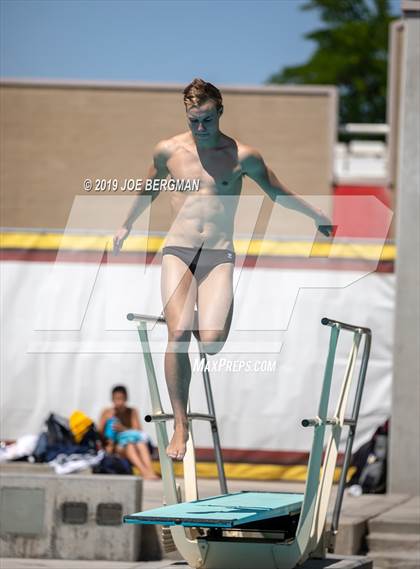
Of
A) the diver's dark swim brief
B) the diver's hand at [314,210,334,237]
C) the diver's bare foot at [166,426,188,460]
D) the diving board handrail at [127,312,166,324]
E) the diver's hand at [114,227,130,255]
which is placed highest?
the diver's hand at [314,210,334,237]

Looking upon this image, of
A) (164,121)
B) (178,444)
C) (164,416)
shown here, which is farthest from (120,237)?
(164,121)

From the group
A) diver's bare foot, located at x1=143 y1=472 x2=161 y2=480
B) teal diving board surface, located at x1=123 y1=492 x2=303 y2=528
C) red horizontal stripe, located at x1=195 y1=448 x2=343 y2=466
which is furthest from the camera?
red horizontal stripe, located at x1=195 y1=448 x2=343 y2=466

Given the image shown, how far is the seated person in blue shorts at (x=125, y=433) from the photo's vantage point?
9988 millimetres

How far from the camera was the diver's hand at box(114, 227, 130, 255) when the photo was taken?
4.77 metres

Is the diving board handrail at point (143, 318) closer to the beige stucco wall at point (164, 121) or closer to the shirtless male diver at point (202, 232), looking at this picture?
the shirtless male diver at point (202, 232)

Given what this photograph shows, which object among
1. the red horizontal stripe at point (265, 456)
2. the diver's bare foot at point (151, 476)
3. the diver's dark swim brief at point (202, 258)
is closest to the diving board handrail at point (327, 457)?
the diver's dark swim brief at point (202, 258)

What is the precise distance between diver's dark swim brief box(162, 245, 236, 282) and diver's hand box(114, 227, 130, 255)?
0.21 metres

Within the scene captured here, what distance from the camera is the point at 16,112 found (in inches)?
244

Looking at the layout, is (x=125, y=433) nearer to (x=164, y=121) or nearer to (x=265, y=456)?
(x=265, y=456)

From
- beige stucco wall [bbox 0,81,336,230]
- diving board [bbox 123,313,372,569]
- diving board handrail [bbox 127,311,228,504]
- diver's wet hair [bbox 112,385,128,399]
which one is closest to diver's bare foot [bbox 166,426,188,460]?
diving board handrail [bbox 127,311,228,504]

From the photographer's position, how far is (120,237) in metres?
4.77

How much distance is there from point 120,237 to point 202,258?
32cm

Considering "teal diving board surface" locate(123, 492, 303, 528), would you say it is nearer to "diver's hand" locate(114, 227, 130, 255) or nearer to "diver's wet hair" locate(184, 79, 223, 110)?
"diver's hand" locate(114, 227, 130, 255)

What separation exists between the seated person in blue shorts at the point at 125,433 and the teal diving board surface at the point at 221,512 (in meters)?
3.17
